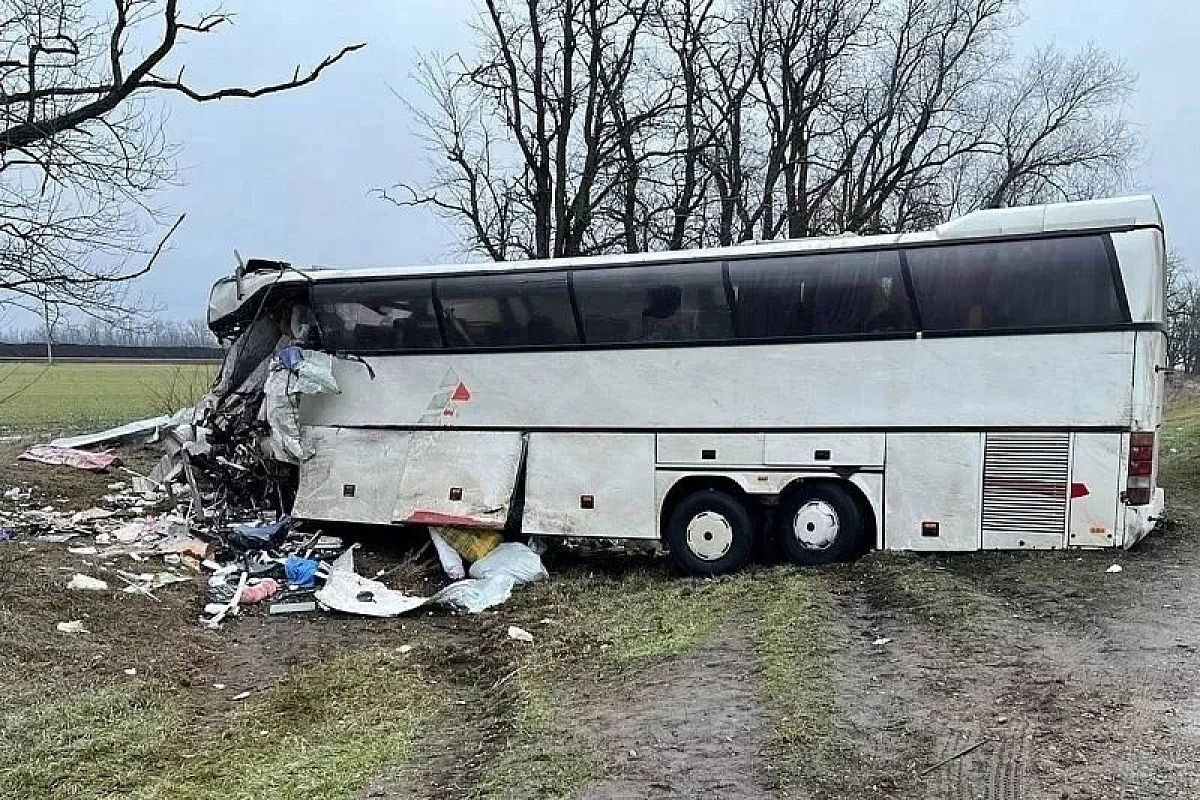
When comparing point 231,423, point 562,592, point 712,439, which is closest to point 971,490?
point 712,439

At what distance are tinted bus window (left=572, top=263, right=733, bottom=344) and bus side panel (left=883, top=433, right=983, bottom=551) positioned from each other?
6.47ft

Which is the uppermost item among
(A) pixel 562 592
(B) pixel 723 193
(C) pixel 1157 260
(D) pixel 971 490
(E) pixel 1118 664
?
(B) pixel 723 193

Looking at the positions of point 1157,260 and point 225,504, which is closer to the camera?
point 1157,260

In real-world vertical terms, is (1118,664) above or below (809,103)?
below

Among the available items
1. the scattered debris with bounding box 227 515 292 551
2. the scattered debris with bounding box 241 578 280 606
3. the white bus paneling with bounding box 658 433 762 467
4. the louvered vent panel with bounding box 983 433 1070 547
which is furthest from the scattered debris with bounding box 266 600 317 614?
the louvered vent panel with bounding box 983 433 1070 547

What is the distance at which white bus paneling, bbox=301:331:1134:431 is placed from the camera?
27.3 ft

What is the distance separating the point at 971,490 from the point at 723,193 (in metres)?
18.8

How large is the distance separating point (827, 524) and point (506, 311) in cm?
376

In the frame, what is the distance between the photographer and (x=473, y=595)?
29.7 feet

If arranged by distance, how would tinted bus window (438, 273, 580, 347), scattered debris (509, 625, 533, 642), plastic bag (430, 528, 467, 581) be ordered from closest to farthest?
scattered debris (509, 625, 533, 642)
tinted bus window (438, 273, 580, 347)
plastic bag (430, 528, 467, 581)

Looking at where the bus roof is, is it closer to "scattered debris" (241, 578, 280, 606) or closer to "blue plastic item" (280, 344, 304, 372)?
"blue plastic item" (280, 344, 304, 372)

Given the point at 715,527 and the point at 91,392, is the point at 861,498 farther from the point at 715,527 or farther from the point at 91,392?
the point at 91,392

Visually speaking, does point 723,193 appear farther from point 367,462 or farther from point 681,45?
point 367,462

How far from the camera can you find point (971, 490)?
338 inches
